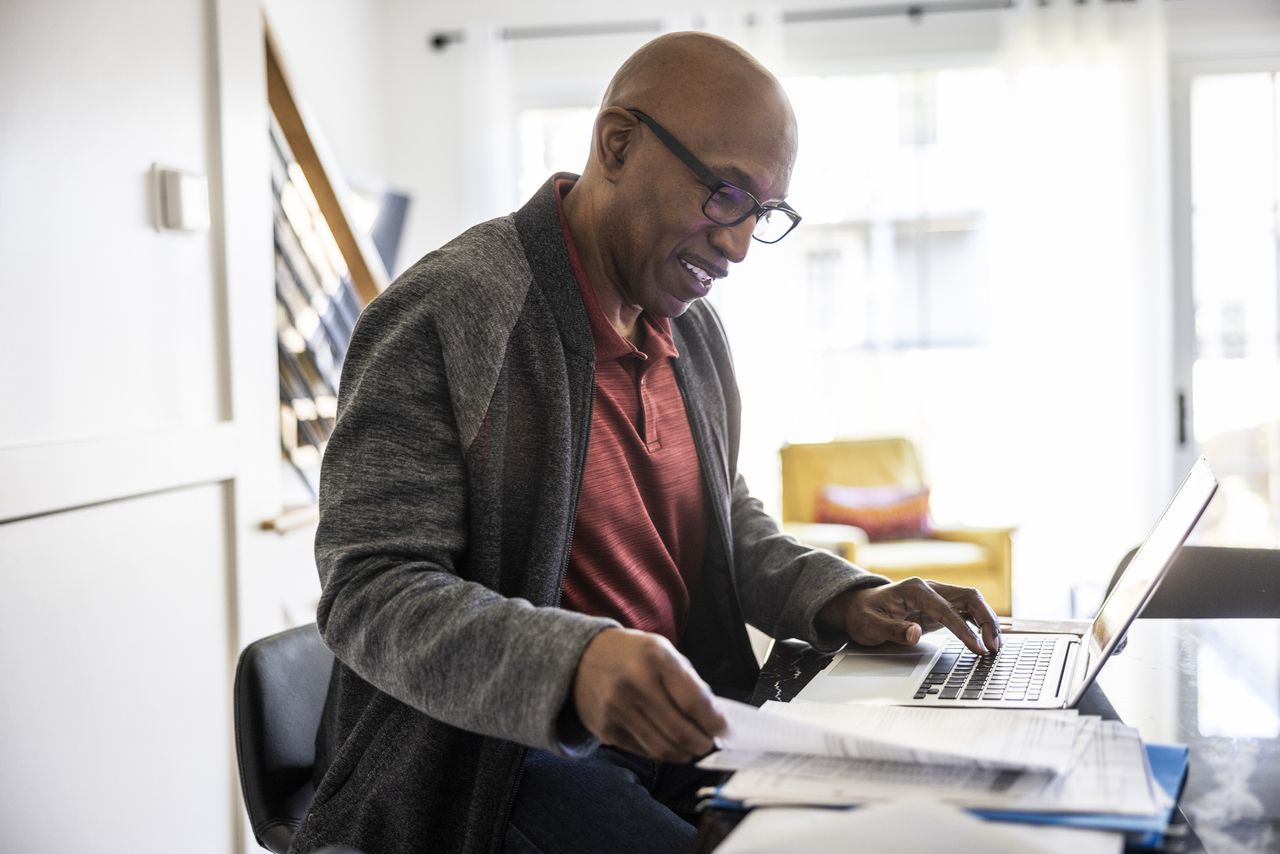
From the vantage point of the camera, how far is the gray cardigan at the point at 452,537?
2.69ft

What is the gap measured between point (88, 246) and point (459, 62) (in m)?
3.29

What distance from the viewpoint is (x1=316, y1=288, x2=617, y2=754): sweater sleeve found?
0.78 meters

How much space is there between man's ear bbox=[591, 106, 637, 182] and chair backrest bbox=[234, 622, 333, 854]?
24.5 inches

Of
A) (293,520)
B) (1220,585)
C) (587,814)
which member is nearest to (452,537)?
(587,814)

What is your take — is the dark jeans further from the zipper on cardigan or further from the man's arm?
the man's arm

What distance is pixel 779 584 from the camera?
1.25 meters

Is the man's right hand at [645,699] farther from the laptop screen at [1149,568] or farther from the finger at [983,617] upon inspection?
the finger at [983,617]

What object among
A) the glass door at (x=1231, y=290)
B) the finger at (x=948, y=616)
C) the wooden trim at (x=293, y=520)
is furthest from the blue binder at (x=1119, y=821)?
the glass door at (x=1231, y=290)

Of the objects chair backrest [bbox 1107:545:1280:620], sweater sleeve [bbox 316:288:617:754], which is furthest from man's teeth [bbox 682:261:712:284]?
chair backrest [bbox 1107:545:1280:620]

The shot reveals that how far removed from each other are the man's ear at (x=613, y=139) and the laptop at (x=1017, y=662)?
526mm

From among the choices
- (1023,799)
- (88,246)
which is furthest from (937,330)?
(1023,799)

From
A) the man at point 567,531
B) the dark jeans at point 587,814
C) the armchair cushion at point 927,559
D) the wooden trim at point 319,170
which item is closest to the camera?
the man at point 567,531

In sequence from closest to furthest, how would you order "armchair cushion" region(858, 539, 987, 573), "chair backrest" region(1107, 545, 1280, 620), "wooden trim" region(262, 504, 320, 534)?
"chair backrest" region(1107, 545, 1280, 620) < "wooden trim" region(262, 504, 320, 534) < "armchair cushion" region(858, 539, 987, 573)

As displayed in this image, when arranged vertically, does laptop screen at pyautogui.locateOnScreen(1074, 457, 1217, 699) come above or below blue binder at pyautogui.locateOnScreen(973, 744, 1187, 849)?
above
